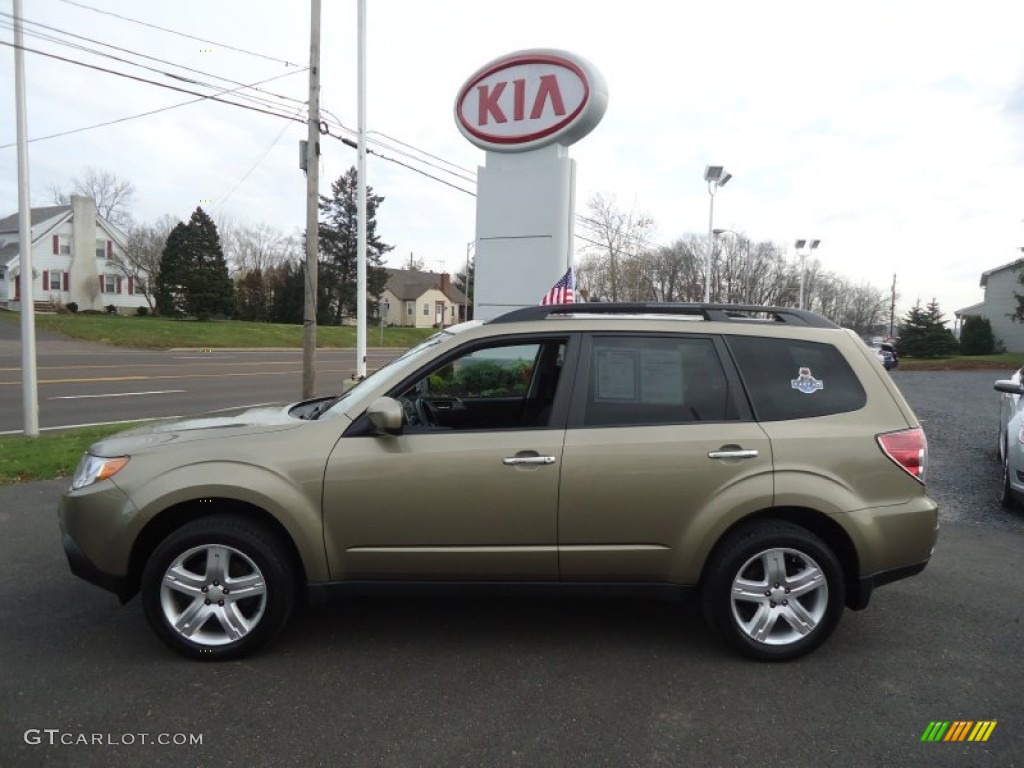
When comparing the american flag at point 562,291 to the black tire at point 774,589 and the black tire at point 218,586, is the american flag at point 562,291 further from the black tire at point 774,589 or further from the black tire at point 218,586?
the black tire at point 218,586

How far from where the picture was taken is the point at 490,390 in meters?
4.96

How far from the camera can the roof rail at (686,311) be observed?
3.70m

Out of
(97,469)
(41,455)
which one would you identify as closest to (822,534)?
(97,469)

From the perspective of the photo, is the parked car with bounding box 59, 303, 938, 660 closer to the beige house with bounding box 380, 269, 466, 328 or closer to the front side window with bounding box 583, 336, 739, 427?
the front side window with bounding box 583, 336, 739, 427

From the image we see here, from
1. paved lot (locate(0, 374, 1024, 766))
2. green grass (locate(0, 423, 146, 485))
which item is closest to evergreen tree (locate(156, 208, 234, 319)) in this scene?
green grass (locate(0, 423, 146, 485))

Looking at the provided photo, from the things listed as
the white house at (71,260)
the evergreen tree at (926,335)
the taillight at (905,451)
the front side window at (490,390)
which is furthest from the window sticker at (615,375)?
the white house at (71,260)

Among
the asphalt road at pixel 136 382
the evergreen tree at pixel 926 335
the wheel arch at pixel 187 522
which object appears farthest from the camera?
the evergreen tree at pixel 926 335

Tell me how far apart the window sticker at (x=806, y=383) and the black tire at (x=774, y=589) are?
2.30 feet

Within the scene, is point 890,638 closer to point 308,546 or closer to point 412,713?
point 412,713

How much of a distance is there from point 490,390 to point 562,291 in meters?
5.36

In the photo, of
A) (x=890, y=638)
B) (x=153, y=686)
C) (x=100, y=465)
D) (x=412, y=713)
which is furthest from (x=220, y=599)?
(x=890, y=638)

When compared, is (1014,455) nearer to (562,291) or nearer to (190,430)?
(562,291)

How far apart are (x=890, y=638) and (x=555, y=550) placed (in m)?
1.98

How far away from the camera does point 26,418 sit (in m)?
9.84
